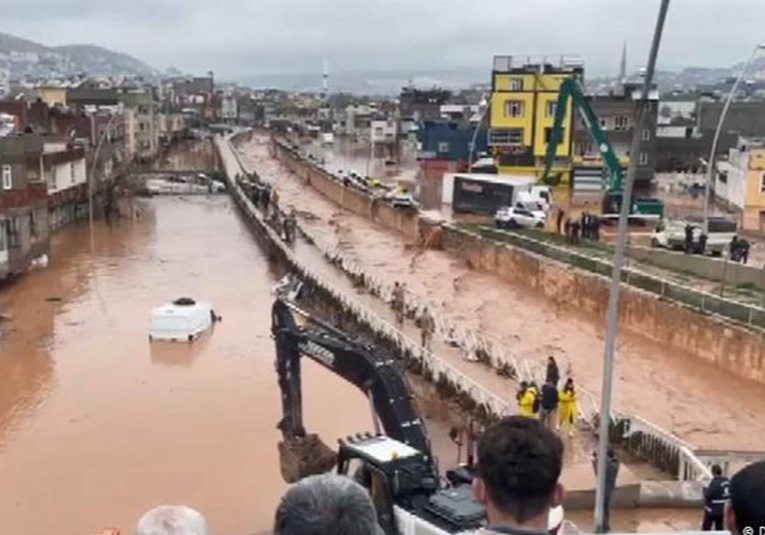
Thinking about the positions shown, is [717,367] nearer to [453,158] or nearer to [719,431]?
[719,431]

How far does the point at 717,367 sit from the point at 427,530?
14.6 m

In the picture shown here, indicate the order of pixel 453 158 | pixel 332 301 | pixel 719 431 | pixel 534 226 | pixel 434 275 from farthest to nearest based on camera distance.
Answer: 1. pixel 453 158
2. pixel 534 226
3. pixel 434 275
4. pixel 332 301
5. pixel 719 431

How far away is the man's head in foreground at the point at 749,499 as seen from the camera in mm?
3004

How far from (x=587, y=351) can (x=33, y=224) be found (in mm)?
21501

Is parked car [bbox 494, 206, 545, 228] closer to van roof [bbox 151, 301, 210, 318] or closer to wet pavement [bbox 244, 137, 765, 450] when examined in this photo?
wet pavement [bbox 244, 137, 765, 450]

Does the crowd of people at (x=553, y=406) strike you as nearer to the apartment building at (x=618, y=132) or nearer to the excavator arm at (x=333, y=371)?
the excavator arm at (x=333, y=371)

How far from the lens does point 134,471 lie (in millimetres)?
15836

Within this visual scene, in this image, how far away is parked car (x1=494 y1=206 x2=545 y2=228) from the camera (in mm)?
39500

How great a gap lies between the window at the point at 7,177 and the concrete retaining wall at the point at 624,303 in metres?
16.0

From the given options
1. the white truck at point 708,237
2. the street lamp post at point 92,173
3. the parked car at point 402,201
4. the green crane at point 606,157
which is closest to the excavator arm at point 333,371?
the white truck at point 708,237

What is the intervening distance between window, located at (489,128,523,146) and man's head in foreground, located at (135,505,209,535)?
54.8 metres

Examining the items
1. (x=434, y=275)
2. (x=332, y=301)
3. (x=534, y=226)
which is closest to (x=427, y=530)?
(x=332, y=301)

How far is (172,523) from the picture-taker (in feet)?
11.5

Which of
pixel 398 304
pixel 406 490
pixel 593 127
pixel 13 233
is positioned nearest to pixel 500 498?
pixel 406 490
